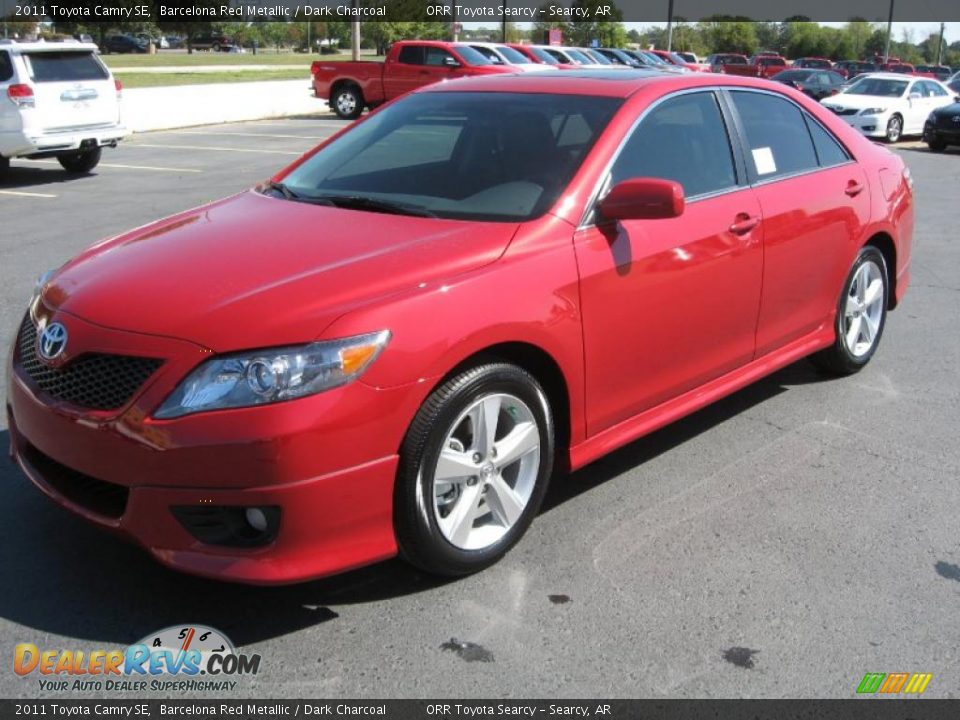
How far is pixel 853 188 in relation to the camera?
532cm

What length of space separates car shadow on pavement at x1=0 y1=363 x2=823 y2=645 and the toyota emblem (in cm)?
65

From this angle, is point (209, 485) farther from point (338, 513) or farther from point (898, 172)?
point (898, 172)

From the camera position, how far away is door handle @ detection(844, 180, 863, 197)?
5273mm

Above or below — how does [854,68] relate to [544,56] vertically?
below

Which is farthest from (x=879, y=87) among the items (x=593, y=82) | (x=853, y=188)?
(x=593, y=82)

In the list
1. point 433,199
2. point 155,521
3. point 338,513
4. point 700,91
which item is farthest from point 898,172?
point 155,521

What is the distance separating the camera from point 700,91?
4559 millimetres

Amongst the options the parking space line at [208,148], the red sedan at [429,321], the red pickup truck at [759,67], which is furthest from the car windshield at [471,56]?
the red sedan at [429,321]

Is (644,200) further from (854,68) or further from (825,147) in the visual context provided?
(854,68)

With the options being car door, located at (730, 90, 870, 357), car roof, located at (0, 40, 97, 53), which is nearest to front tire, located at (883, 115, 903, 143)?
car roof, located at (0, 40, 97, 53)

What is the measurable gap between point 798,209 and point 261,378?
2932 mm

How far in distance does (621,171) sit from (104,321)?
2.00 m

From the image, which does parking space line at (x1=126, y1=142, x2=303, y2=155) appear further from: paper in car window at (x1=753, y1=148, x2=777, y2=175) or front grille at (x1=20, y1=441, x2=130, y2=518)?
front grille at (x1=20, y1=441, x2=130, y2=518)
